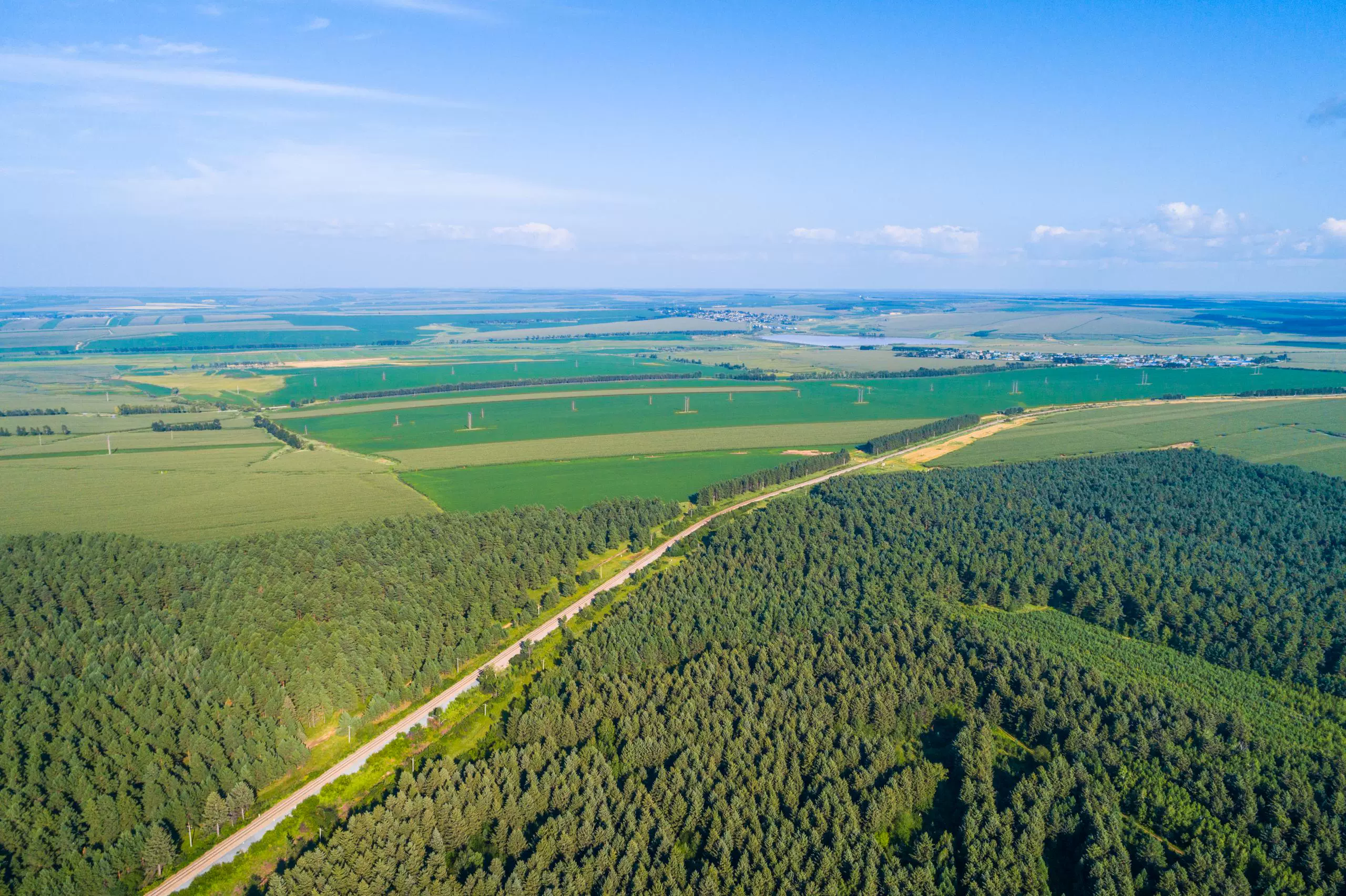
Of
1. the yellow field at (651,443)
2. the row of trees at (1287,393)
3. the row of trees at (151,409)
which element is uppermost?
the row of trees at (1287,393)

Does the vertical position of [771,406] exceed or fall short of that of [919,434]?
it exceeds it

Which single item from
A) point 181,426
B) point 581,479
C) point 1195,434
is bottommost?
point 581,479

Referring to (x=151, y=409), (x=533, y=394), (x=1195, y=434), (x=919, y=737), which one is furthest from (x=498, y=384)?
(x=919, y=737)

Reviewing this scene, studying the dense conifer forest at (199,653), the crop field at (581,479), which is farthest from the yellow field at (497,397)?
the dense conifer forest at (199,653)

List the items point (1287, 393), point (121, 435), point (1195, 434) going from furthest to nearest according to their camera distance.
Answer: point (1287, 393)
point (121, 435)
point (1195, 434)

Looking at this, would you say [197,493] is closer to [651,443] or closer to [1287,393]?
[651,443]

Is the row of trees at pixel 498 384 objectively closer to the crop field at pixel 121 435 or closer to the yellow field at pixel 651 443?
the crop field at pixel 121 435

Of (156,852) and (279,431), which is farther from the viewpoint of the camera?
(279,431)

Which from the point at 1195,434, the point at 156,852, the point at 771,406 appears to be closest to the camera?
the point at 156,852
